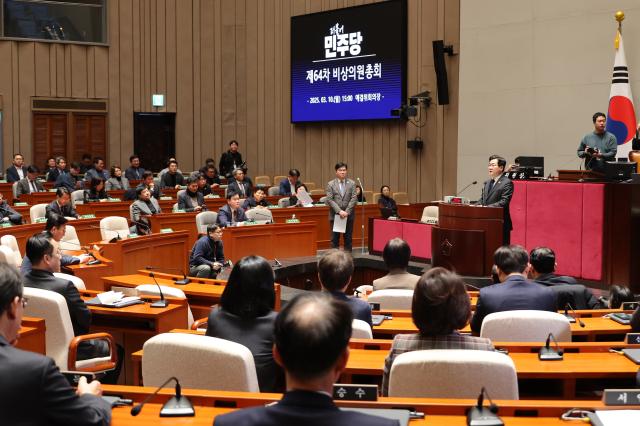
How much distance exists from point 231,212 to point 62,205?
2225 mm

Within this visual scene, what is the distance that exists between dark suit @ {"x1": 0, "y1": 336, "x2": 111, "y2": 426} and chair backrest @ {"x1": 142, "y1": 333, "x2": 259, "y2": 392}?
67 cm

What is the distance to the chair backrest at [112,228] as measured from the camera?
32.3 feet

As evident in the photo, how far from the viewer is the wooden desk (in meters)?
10.9

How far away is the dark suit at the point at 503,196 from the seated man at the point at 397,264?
3.11 metres

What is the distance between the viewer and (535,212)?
30.9ft

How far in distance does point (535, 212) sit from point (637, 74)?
3.85m

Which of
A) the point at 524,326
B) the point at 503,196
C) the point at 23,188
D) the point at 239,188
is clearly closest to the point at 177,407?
the point at 524,326

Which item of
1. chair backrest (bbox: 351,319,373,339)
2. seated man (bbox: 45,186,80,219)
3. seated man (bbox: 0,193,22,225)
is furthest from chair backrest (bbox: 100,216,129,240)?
chair backrest (bbox: 351,319,373,339)

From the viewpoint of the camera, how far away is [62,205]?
10734mm

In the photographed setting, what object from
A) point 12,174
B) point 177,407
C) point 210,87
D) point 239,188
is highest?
point 210,87

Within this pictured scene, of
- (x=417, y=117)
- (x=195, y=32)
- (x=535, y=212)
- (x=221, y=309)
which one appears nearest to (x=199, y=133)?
(x=195, y=32)

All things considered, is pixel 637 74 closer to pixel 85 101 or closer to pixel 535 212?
pixel 535 212

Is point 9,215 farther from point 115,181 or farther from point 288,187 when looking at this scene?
A: point 288,187

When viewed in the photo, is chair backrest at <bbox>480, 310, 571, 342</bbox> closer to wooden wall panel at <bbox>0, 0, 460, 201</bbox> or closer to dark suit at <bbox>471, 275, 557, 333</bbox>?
dark suit at <bbox>471, 275, 557, 333</bbox>
